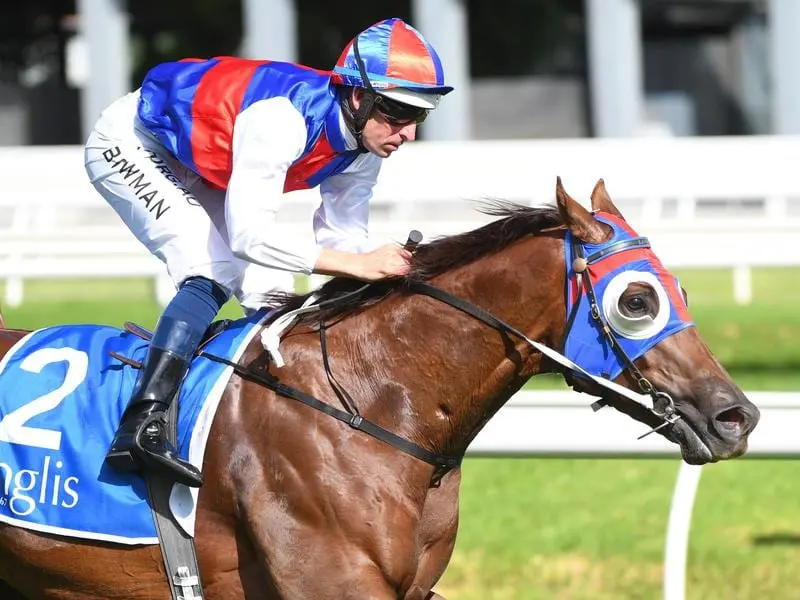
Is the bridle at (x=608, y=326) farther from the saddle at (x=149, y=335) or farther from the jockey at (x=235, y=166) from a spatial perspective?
the saddle at (x=149, y=335)

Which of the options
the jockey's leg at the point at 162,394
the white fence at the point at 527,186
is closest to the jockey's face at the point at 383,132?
the jockey's leg at the point at 162,394

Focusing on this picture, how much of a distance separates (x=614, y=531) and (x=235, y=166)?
2910 mm

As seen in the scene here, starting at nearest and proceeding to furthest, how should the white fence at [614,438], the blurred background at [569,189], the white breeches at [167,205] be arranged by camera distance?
1. the white breeches at [167,205]
2. the white fence at [614,438]
3. the blurred background at [569,189]

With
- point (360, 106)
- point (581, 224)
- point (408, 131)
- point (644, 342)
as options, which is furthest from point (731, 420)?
point (360, 106)

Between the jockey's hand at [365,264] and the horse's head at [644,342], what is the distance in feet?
1.40

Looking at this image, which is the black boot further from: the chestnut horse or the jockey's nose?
the jockey's nose

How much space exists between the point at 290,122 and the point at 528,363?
0.81 m

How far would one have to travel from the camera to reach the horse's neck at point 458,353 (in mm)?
3215

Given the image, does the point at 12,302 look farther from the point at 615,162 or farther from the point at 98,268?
the point at 615,162

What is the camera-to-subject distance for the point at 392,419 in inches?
128

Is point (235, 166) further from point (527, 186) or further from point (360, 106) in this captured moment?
point (527, 186)

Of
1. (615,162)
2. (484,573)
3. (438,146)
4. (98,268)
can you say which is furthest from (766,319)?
(484,573)

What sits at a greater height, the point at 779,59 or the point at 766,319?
the point at 779,59

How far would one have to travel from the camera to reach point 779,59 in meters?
17.1
